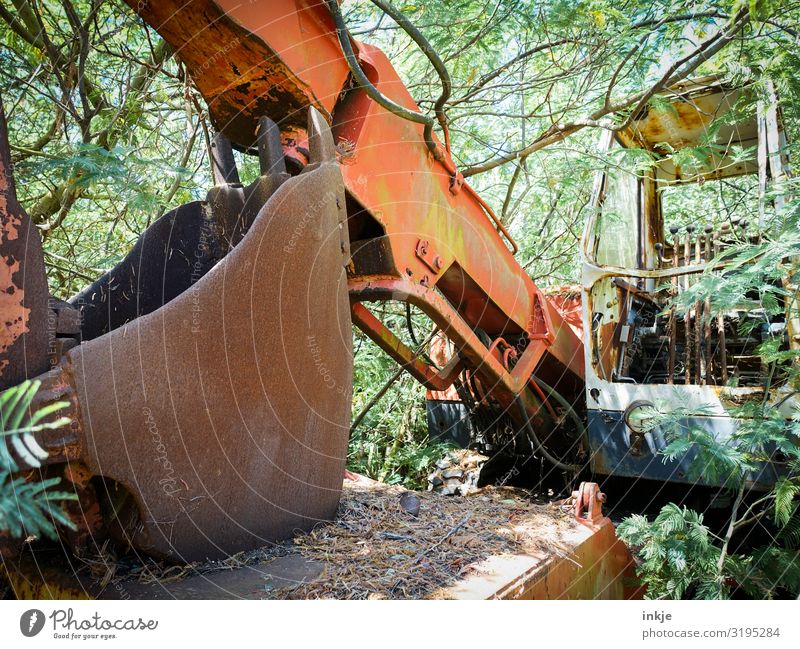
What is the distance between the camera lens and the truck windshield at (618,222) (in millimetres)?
3611

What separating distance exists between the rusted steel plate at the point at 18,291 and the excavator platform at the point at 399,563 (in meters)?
0.50

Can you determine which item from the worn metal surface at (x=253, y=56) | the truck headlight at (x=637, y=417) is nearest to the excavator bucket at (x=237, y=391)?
the worn metal surface at (x=253, y=56)

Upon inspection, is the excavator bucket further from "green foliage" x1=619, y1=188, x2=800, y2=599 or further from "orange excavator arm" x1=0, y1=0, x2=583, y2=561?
"green foliage" x1=619, y1=188, x2=800, y2=599

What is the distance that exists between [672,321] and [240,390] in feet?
8.19

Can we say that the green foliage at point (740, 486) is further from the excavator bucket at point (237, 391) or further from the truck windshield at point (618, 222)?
the excavator bucket at point (237, 391)

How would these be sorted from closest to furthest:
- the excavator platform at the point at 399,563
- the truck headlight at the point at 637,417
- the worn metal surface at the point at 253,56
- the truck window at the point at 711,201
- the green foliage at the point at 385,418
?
the excavator platform at the point at 399,563 → the worn metal surface at the point at 253,56 → the truck headlight at the point at 637,417 → the truck window at the point at 711,201 → the green foliage at the point at 385,418

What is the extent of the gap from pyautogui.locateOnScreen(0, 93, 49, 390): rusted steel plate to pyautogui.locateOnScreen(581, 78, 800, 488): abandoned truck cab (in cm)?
228

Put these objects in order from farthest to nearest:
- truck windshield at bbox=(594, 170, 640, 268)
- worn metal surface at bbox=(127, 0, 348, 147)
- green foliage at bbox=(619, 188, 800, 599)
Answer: truck windshield at bbox=(594, 170, 640, 268) → green foliage at bbox=(619, 188, 800, 599) → worn metal surface at bbox=(127, 0, 348, 147)

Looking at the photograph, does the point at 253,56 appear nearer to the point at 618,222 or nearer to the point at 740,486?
the point at 740,486

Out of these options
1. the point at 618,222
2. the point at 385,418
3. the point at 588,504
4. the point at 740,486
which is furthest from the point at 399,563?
the point at 385,418

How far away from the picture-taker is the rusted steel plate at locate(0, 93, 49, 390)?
136 cm

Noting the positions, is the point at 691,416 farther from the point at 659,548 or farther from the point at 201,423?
the point at 201,423

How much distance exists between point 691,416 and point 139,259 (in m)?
2.42

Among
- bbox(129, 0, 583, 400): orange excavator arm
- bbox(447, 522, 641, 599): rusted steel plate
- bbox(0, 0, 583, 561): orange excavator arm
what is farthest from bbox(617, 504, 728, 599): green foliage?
bbox(0, 0, 583, 561): orange excavator arm
